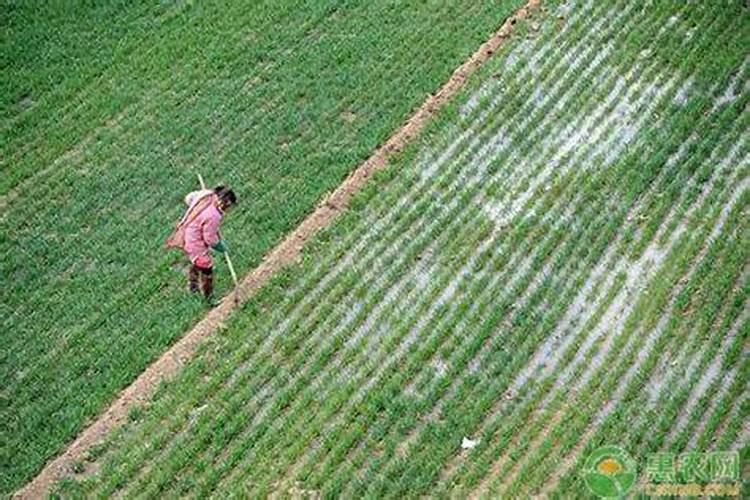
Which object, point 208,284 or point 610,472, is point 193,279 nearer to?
point 208,284

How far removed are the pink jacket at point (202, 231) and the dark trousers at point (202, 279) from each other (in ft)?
0.89

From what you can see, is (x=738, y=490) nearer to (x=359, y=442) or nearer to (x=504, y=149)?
(x=359, y=442)

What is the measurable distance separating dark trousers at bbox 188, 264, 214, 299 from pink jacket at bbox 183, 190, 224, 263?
0.27 meters

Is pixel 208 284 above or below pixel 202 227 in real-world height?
below

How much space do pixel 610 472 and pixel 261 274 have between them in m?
5.09

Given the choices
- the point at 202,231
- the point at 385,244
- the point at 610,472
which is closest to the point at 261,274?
the point at 202,231

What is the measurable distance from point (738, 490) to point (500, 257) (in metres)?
4.25

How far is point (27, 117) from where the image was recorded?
55.1ft

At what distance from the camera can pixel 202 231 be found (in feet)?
41.9

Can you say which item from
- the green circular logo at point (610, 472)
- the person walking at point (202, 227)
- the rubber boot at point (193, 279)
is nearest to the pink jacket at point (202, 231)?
the person walking at point (202, 227)

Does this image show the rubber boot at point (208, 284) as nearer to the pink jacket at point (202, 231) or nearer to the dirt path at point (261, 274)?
the dirt path at point (261, 274)

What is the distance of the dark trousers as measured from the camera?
514 inches

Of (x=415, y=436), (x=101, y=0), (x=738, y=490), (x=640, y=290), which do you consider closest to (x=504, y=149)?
(x=640, y=290)

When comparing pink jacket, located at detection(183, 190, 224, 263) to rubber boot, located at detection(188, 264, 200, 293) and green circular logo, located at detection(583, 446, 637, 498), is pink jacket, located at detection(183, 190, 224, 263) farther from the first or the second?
green circular logo, located at detection(583, 446, 637, 498)
